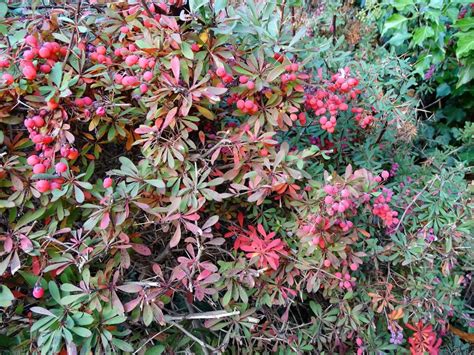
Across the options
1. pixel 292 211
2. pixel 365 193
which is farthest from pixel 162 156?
pixel 365 193

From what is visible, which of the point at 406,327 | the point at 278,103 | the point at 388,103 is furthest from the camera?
the point at 388,103

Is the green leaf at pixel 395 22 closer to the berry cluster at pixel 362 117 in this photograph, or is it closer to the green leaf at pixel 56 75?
the berry cluster at pixel 362 117

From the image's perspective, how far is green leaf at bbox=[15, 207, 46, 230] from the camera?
44.7 inches

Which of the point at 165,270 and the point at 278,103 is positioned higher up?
the point at 278,103

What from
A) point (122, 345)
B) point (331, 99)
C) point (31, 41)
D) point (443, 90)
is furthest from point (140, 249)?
point (443, 90)

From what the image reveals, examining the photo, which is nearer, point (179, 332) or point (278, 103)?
point (278, 103)

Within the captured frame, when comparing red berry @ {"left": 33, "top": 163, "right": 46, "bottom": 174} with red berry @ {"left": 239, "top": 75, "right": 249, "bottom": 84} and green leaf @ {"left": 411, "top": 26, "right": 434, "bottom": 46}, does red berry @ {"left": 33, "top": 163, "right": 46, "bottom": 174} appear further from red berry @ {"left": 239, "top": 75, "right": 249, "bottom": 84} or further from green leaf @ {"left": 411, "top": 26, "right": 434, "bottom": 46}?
green leaf @ {"left": 411, "top": 26, "right": 434, "bottom": 46}

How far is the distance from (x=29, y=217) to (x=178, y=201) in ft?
1.30

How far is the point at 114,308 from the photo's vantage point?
1146 mm

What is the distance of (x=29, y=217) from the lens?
114 centimetres

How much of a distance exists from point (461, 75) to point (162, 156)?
2.11 m

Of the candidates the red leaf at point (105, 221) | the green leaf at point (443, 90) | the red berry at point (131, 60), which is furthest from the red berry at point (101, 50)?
the green leaf at point (443, 90)

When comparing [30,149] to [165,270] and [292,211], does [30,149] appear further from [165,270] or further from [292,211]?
[292,211]

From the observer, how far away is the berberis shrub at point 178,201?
3.66ft
